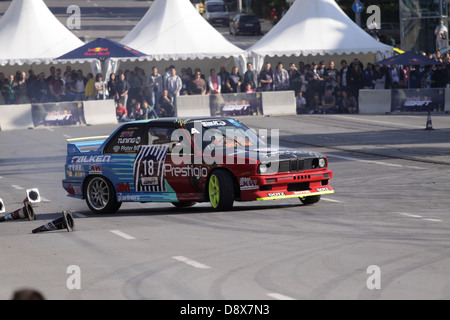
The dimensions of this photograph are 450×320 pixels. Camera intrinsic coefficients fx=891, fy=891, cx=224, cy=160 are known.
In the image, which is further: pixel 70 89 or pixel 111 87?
pixel 70 89

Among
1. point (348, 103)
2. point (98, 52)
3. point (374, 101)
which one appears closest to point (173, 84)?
point (98, 52)

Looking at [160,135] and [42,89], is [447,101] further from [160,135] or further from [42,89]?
[160,135]

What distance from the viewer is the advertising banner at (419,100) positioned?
1212 inches

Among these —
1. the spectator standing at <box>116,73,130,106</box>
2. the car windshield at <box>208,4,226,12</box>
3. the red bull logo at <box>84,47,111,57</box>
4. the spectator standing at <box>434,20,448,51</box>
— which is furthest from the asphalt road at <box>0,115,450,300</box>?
the car windshield at <box>208,4,226,12</box>

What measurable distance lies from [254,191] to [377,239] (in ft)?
9.47

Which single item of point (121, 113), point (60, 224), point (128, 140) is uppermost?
point (128, 140)

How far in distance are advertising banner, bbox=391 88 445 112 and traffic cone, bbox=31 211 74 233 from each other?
2084 centimetres

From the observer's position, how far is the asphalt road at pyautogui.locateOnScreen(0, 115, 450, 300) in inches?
319

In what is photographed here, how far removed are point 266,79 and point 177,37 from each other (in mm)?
3838

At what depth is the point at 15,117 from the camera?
30.6 metres

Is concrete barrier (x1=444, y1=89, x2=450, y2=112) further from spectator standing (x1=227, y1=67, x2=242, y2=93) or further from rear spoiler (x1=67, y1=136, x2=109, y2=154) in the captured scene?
rear spoiler (x1=67, y1=136, x2=109, y2=154)

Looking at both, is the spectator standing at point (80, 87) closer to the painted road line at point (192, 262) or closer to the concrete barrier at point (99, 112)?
the concrete barrier at point (99, 112)

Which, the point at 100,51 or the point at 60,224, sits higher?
the point at 100,51
